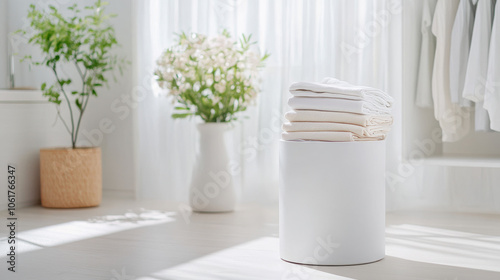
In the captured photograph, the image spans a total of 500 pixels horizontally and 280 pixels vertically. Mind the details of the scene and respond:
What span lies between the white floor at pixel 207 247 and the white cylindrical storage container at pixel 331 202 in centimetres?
6

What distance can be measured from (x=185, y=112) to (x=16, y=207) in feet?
3.48

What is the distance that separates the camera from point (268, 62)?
3.67 meters

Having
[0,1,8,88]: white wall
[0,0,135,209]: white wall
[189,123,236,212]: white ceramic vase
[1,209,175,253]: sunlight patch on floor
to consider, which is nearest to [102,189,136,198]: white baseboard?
[0,0,135,209]: white wall

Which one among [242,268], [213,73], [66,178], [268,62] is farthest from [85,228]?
[268,62]

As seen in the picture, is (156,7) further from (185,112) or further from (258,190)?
(258,190)

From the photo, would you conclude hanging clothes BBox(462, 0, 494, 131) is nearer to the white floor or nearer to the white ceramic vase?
the white floor

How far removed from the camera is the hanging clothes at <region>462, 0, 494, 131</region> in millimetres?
3307

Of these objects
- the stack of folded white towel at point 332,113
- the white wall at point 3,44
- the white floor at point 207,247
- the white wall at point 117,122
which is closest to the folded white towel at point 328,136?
the stack of folded white towel at point 332,113

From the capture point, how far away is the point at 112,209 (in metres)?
3.63

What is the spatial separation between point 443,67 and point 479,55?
206 millimetres

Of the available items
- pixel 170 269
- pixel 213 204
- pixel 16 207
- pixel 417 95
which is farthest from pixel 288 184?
pixel 16 207

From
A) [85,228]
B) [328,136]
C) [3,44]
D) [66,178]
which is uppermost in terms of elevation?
[3,44]

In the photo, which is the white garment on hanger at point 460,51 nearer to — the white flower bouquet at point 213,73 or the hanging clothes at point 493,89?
the hanging clothes at point 493,89

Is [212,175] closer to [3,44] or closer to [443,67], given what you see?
[443,67]
